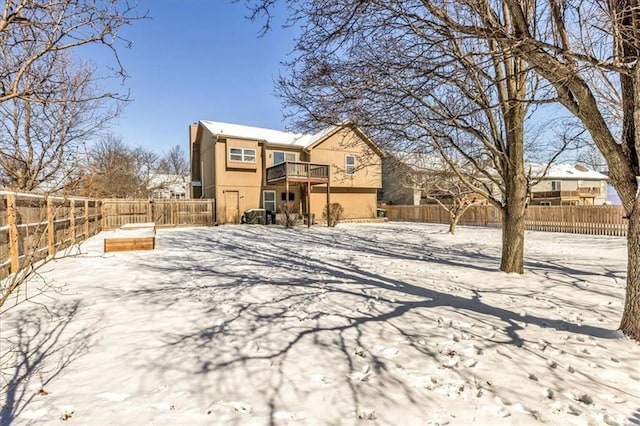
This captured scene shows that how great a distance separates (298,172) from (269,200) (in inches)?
127

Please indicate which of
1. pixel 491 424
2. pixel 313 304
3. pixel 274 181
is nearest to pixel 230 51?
pixel 313 304

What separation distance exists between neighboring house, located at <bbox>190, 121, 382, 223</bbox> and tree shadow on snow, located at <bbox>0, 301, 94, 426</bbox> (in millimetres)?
13595

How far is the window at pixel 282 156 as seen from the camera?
20844 millimetres

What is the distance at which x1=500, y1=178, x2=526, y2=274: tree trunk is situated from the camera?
20.5 feet

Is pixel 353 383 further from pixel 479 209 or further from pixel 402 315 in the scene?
pixel 479 209

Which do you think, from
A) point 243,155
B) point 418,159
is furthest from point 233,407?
point 243,155

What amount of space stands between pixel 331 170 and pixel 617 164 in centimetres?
1880

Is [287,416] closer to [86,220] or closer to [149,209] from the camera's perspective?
[86,220]

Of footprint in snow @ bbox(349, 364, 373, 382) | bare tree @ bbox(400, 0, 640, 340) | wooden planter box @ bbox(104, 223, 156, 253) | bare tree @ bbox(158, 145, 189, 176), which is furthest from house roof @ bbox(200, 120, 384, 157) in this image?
bare tree @ bbox(158, 145, 189, 176)

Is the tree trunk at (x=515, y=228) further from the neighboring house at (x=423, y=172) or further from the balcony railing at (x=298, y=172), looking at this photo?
the balcony railing at (x=298, y=172)

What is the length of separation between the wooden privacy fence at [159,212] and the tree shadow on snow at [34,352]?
Answer: 14.3 metres

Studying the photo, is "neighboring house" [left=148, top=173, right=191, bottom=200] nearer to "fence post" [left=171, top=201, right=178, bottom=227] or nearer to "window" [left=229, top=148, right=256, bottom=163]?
"fence post" [left=171, top=201, right=178, bottom=227]

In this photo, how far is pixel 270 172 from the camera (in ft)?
65.4

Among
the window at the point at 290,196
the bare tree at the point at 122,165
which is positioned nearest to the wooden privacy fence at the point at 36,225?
the bare tree at the point at 122,165
